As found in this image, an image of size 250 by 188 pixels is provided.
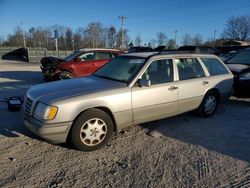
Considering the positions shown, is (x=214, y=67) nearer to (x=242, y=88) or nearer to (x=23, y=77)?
(x=242, y=88)

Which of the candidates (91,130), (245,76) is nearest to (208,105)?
(245,76)

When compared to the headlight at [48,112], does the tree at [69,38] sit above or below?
above

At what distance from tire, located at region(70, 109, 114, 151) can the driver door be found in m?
0.59

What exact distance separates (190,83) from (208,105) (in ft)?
3.07

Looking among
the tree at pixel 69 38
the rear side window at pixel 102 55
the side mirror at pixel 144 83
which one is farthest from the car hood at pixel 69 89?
the tree at pixel 69 38

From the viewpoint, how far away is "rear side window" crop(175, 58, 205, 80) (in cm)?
524

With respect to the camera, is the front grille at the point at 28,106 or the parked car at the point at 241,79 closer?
the front grille at the point at 28,106

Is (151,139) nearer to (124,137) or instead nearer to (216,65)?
(124,137)

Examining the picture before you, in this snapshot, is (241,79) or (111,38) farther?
(111,38)

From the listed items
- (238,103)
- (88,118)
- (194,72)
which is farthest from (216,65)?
(88,118)

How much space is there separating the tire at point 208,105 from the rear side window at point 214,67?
19.7 inches

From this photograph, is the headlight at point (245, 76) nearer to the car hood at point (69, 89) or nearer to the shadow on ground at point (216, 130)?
the shadow on ground at point (216, 130)

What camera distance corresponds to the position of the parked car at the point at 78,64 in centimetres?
1048

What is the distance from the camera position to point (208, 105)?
5.88m
